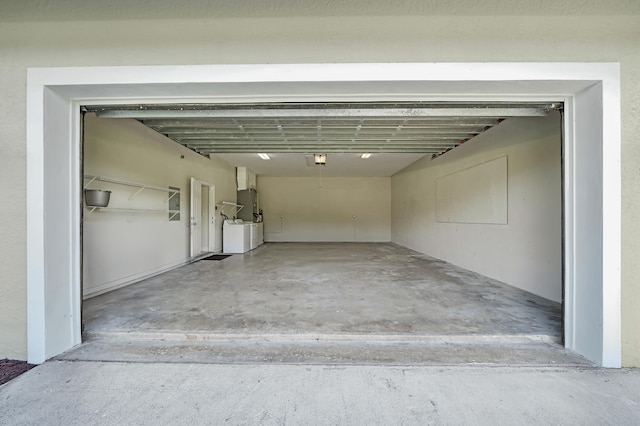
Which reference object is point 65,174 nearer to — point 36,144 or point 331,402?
point 36,144

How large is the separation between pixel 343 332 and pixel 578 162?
2.28 metres

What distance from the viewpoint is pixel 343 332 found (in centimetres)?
233

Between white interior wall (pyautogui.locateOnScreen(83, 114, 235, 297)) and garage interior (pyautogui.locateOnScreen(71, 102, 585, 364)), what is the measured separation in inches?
0.9

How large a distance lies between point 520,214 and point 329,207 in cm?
737

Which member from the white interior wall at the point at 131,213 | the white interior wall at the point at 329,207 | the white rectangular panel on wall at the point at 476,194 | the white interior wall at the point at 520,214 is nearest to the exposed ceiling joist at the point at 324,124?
the white interior wall at the point at 520,214

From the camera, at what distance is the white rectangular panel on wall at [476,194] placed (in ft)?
13.6

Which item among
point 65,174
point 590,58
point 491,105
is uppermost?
point 590,58

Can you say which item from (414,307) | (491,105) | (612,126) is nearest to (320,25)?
(491,105)

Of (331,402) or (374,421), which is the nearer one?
(374,421)

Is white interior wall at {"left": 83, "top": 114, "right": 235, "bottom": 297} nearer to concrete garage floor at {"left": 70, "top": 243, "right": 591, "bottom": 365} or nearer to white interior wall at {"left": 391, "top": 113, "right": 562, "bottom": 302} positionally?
concrete garage floor at {"left": 70, "top": 243, "right": 591, "bottom": 365}

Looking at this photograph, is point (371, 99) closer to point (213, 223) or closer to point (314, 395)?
point (314, 395)

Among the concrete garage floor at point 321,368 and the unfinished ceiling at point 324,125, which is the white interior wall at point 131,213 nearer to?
the unfinished ceiling at point 324,125

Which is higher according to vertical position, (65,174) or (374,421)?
(65,174)

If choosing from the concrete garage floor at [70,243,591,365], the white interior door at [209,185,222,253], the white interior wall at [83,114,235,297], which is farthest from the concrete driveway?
the white interior door at [209,185,222,253]
